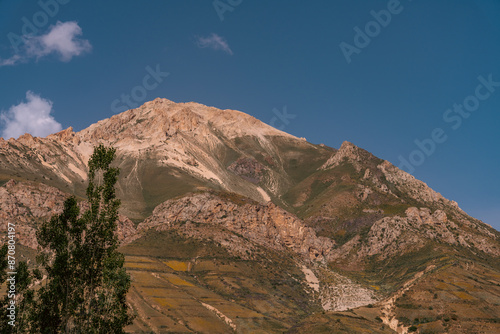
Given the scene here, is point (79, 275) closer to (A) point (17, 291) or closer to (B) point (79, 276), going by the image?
(B) point (79, 276)

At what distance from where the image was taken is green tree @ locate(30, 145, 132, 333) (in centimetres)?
4759

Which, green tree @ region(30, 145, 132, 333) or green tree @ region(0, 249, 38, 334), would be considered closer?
green tree @ region(30, 145, 132, 333)

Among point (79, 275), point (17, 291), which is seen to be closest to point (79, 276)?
point (79, 275)

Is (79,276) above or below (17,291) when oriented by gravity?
above

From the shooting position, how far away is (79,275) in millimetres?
48125

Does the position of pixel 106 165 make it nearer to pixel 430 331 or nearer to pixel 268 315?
pixel 430 331

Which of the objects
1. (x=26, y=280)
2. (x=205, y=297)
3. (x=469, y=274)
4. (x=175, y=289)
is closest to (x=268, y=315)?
(x=205, y=297)

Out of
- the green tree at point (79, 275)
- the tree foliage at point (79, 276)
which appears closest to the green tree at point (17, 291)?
the tree foliage at point (79, 276)

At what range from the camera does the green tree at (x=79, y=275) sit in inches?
1874

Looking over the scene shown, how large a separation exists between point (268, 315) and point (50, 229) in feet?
472

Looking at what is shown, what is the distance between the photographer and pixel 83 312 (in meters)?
47.9

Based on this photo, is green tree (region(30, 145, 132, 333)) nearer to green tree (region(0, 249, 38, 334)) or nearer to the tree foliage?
the tree foliage

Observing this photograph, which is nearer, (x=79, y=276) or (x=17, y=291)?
(x=79, y=276)

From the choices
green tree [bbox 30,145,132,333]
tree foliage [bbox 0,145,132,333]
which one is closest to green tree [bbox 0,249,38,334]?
tree foliage [bbox 0,145,132,333]
